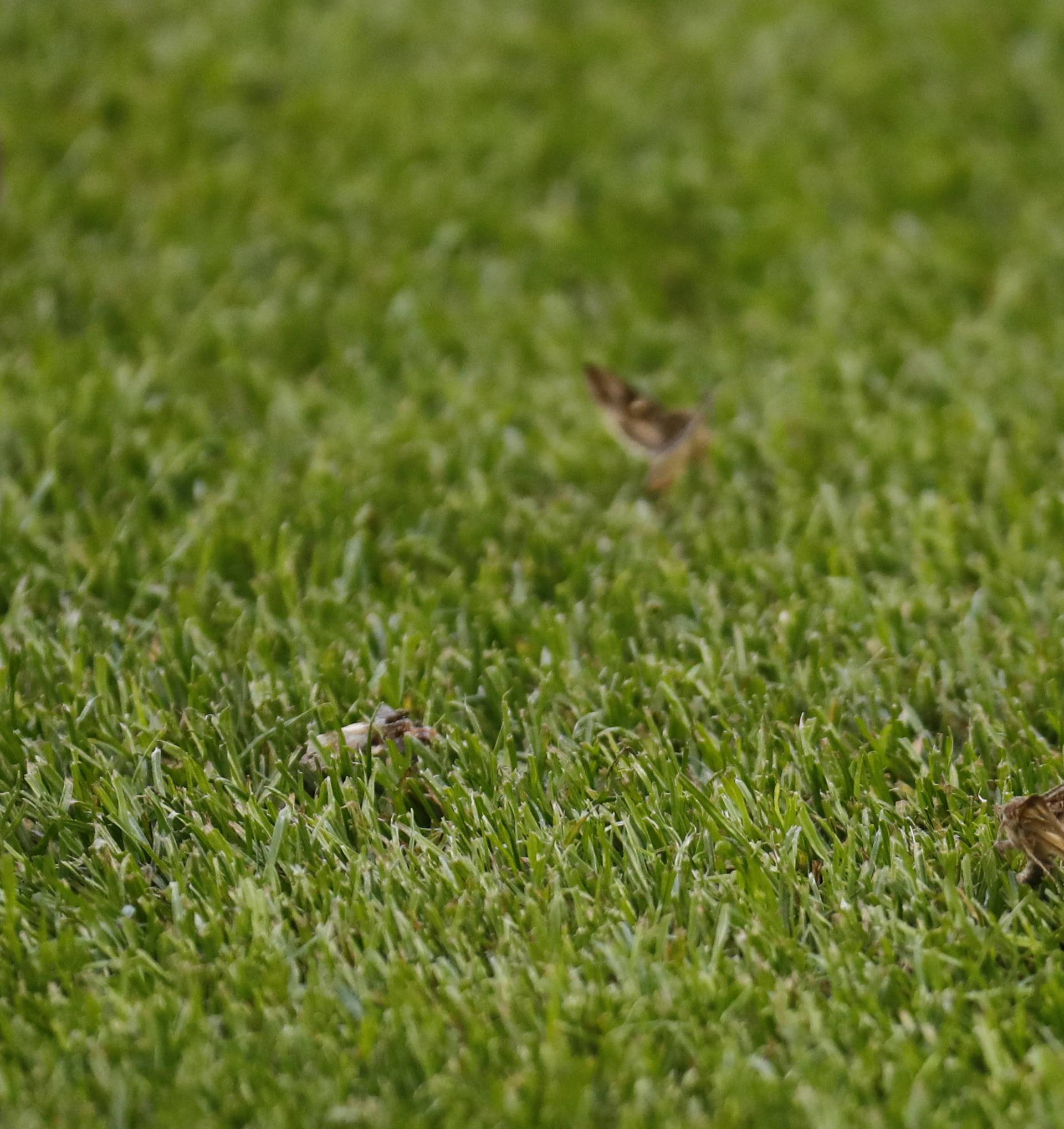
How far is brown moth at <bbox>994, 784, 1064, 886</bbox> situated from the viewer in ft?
7.06

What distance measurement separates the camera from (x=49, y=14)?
526cm

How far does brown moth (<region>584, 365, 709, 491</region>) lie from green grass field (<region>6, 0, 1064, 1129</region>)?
7 centimetres

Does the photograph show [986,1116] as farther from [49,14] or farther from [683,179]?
[49,14]

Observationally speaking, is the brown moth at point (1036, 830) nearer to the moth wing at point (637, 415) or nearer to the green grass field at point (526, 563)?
the green grass field at point (526, 563)

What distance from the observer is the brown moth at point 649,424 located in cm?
333

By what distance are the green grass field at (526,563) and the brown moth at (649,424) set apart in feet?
0.24

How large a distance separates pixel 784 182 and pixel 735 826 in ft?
10.3

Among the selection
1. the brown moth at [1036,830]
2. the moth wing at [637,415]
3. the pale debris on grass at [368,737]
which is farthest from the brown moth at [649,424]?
the brown moth at [1036,830]

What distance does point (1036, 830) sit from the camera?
2.17 meters

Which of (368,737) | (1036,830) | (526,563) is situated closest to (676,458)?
(526,563)

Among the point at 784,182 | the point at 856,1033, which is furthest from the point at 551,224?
the point at 856,1033

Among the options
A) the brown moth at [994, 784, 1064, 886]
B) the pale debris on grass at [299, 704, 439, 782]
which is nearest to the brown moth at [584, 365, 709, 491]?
the pale debris on grass at [299, 704, 439, 782]

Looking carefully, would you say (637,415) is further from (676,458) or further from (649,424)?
(676,458)

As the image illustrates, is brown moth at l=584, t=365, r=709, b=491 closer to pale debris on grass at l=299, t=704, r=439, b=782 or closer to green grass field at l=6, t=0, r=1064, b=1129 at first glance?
green grass field at l=6, t=0, r=1064, b=1129
